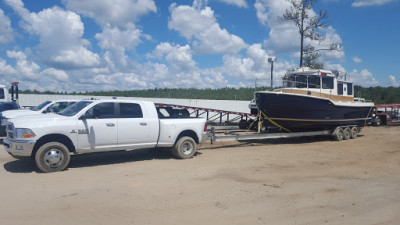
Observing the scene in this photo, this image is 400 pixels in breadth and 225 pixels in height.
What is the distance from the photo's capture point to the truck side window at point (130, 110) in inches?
351

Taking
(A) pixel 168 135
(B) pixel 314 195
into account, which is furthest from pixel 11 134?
(B) pixel 314 195

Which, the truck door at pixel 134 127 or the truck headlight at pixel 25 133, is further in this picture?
the truck door at pixel 134 127

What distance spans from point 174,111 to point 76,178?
→ 151 inches

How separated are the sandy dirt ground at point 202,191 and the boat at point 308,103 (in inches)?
161

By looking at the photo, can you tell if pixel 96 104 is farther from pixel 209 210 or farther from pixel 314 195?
pixel 314 195

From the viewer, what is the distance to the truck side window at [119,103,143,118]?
8906 millimetres

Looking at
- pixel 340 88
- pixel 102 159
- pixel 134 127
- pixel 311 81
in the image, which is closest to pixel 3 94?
pixel 102 159

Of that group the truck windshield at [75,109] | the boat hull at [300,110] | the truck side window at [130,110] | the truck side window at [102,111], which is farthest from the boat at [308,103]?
the truck windshield at [75,109]

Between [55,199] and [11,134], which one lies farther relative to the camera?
[11,134]

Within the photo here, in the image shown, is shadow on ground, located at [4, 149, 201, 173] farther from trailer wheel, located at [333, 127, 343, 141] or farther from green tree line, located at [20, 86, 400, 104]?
green tree line, located at [20, 86, 400, 104]

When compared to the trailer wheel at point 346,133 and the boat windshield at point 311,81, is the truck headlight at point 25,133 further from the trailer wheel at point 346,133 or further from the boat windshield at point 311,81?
the trailer wheel at point 346,133

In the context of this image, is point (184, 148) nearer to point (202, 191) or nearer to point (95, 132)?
point (95, 132)

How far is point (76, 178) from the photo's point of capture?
7.29 m

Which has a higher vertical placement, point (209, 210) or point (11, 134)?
point (11, 134)
